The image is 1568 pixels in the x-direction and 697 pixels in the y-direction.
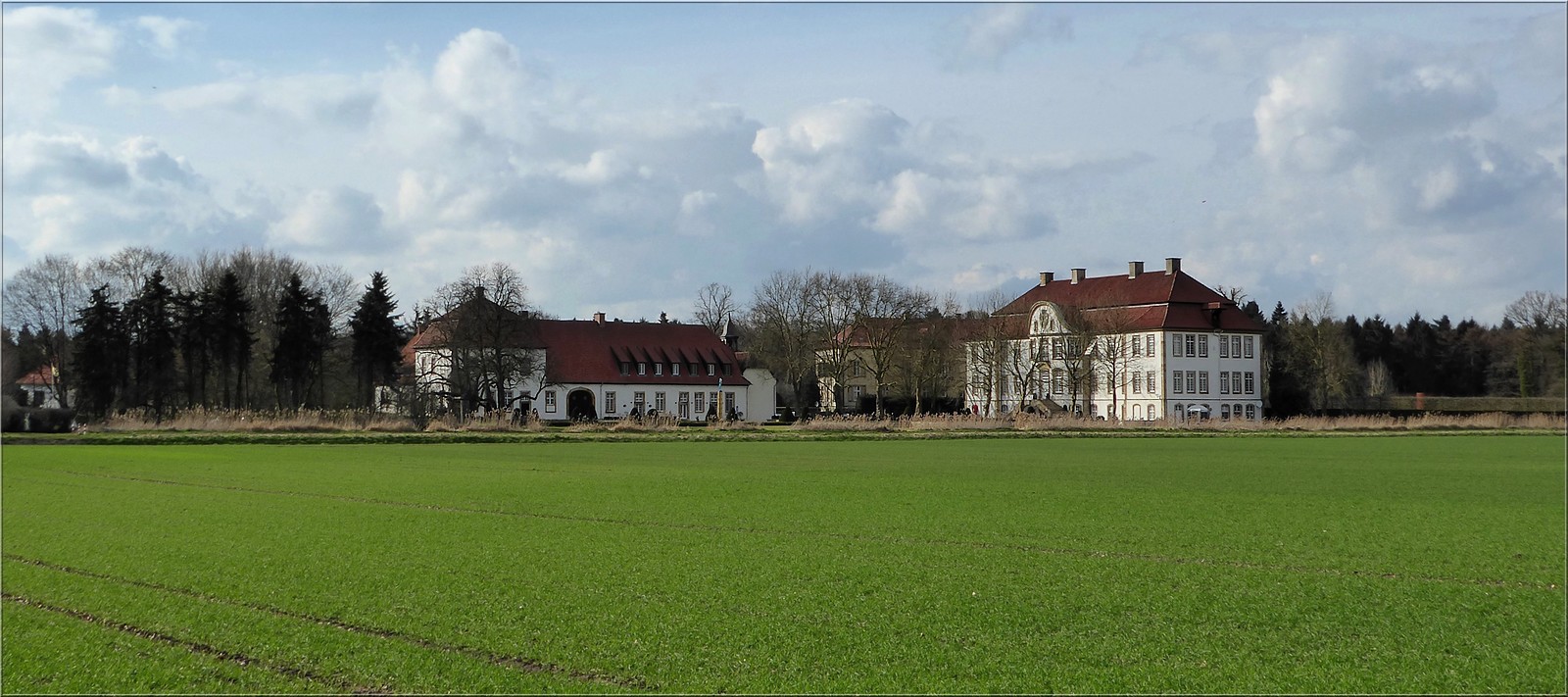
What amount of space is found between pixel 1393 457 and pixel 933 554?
98.3 feet

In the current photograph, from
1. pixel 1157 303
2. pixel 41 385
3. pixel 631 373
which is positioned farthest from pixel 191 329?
pixel 1157 303

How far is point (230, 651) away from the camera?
394 inches

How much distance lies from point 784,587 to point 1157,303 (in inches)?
3643

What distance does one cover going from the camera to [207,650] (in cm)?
1010

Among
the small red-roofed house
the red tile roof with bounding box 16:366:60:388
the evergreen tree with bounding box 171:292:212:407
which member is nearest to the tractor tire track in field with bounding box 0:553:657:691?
the evergreen tree with bounding box 171:292:212:407

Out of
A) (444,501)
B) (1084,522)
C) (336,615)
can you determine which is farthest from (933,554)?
(444,501)

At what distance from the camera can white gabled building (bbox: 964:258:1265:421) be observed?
91500mm

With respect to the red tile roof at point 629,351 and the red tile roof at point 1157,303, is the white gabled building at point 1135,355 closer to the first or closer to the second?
the red tile roof at point 1157,303

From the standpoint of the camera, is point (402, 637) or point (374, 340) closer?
point (402, 637)

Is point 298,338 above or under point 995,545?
above

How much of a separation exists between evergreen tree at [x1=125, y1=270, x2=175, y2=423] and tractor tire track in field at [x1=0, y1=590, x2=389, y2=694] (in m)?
73.3

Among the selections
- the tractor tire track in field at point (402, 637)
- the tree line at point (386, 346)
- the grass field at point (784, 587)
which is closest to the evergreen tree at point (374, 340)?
the tree line at point (386, 346)

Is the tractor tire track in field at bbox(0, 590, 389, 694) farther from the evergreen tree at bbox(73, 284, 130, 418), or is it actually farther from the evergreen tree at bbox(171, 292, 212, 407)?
the evergreen tree at bbox(73, 284, 130, 418)

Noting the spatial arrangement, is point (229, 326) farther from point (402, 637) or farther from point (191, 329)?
point (402, 637)
